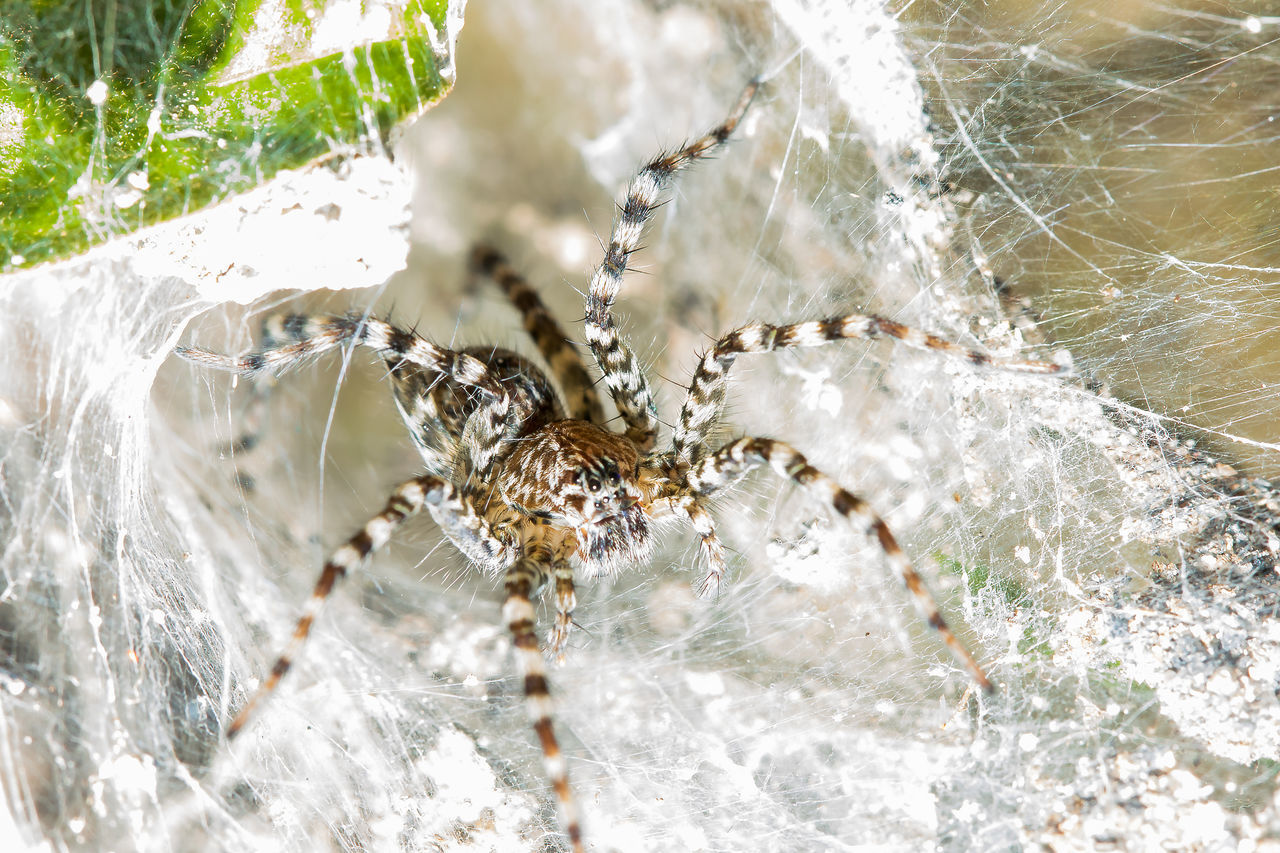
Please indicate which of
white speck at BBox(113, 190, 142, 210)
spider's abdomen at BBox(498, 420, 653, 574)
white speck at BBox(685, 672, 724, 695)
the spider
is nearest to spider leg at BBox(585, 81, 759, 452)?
the spider

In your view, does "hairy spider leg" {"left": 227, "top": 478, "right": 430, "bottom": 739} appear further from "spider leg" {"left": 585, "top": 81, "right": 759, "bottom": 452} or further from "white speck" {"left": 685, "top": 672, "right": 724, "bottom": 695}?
"white speck" {"left": 685, "top": 672, "right": 724, "bottom": 695}

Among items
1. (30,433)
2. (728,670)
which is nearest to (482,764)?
(728,670)

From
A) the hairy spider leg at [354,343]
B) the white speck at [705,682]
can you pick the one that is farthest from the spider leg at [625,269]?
the white speck at [705,682]

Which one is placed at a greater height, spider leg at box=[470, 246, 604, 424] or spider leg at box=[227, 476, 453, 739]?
spider leg at box=[470, 246, 604, 424]

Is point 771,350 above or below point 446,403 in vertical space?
below

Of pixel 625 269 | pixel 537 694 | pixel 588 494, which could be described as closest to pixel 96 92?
pixel 625 269

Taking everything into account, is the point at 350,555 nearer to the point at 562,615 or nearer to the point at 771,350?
the point at 562,615

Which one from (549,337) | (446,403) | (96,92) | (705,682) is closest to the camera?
(96,92)
